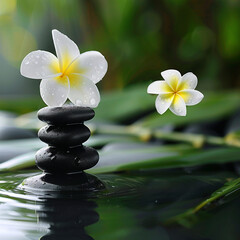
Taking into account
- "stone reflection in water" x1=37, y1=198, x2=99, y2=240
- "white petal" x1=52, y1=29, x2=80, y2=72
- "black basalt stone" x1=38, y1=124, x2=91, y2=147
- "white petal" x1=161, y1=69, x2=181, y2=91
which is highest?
"white petal" x1=52, y1=29, x2=80, y2=72

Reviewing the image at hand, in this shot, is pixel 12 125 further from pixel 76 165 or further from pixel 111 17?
pixel 111 17

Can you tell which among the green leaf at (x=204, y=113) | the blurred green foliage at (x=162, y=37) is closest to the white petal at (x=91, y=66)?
the green leaf at (x=204, y=113)

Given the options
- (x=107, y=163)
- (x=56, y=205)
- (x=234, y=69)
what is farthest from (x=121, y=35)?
(x=56, y=205)

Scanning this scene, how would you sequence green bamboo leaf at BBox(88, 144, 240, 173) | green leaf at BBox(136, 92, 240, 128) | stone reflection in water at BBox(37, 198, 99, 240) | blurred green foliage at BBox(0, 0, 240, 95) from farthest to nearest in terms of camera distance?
blurred green foliage at BBox(0, 0, 240, 95) < green leaf at BBox(136, 92, 240, 128) < green bamboo leaf at BBox(88, 144, 240, 173) < stone reflection in water at BBox(37, 198, 99, 240)

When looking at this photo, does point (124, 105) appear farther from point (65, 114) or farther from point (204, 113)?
point (65, 114)

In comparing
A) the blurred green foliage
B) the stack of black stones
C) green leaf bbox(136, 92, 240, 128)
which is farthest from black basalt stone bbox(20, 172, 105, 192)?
the blurred green foliage

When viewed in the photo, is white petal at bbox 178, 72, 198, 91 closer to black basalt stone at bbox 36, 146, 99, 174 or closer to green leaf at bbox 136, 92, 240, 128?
black basalt stone at bbox 36, 146, 99, 174
